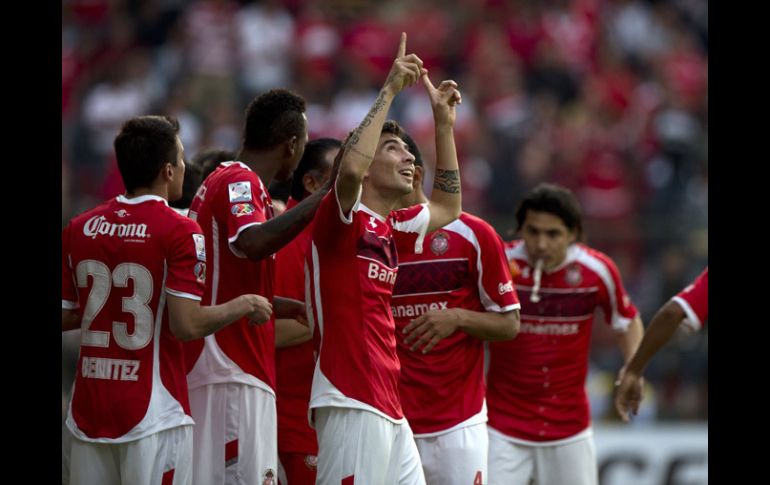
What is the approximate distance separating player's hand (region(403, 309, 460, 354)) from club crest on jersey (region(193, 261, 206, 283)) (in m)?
1.39

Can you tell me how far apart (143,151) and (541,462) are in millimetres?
3815

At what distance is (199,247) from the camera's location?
6004mm

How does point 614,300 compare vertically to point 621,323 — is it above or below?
above

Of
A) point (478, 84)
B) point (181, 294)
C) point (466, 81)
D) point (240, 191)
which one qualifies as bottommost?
point (181, 294)

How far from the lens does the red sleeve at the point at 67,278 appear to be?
618 cm

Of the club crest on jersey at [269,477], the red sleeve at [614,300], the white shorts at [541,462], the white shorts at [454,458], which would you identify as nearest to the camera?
the club crest on jersey at [269,477]

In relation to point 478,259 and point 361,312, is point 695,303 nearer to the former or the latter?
point 478,259

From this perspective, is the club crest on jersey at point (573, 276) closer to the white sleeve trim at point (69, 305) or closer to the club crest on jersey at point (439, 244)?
the club crest on jersey at point (439, 244)

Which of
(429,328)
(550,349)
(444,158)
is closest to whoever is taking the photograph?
(444,158)

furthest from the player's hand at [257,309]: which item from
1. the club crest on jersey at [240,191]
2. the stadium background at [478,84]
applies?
the stadium background at [478,84]

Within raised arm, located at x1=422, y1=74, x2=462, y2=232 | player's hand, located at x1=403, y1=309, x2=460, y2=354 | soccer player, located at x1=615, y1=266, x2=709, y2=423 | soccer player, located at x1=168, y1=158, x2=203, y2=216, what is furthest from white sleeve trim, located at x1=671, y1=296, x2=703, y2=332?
soccer player, located at x1=168, y1=158, x2=203, y2=216

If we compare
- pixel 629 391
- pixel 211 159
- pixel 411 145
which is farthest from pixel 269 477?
pixel 211 159

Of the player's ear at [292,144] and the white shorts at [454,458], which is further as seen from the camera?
the white shorts at [454,458]

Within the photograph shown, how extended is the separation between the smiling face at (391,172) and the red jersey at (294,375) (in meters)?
0.99
